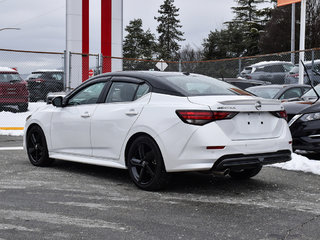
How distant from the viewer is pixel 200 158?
18.2 feet

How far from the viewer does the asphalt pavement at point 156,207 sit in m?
4.40

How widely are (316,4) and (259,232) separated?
47.7 metres

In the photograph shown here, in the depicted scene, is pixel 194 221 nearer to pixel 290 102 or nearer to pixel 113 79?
pixel 113 79

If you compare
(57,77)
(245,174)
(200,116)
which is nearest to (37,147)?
(245,174)

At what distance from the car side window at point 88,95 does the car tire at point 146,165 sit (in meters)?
1.19

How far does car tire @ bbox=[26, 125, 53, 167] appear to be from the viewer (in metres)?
7.80

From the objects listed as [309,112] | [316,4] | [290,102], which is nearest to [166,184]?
[309,112]

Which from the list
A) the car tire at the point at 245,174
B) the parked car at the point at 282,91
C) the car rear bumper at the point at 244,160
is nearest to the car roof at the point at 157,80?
the car rear bumper at the point at 244,160

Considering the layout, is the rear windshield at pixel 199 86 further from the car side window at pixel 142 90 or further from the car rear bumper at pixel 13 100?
the car rear bumper at pixel 13 100

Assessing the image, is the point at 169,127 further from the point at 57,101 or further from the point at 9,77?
the point at 9,77

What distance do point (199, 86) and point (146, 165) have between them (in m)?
1.18

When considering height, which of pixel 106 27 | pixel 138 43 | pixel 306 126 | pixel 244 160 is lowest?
pixel 244 160

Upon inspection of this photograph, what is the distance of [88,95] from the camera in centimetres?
721

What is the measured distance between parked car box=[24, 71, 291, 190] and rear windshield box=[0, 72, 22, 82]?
9989mm
